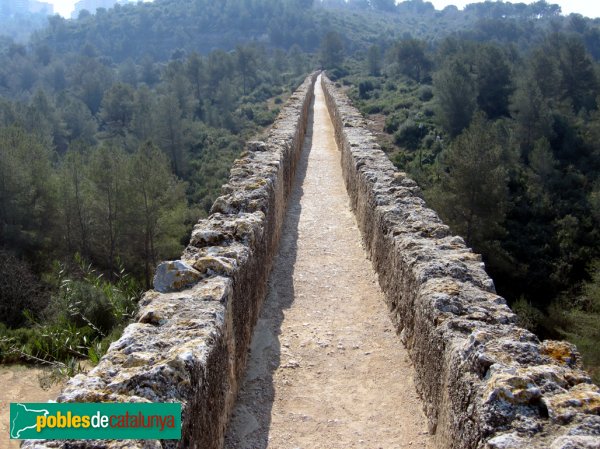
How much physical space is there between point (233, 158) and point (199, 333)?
3840cm

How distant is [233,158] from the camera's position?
138 feet

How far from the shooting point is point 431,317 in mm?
5055

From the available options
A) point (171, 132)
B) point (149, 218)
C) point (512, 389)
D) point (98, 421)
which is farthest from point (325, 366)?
point (171, 132)

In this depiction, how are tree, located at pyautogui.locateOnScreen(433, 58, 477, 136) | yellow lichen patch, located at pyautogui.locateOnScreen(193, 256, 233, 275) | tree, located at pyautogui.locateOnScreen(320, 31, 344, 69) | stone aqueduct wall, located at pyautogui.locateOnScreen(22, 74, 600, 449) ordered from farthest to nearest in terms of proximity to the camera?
tree, located at pyautogui.locateOnScreen(320, 31, 344, 69), tree, located at pyautogui.locateOnScreen(433, 58, 477, 136), yellow lichen patch, located at pyautogui.locateOnScreen(193, 256, 233, 275), stone aqueduct wall, located at pyautogui.locateOnScreen(22, 74, 600, 449)

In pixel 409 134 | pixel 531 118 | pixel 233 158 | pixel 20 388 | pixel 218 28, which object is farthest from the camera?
pixel 218 28

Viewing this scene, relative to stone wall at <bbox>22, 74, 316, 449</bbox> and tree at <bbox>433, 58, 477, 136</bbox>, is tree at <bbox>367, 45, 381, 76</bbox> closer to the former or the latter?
tree at <bbox>433, 58, 477, 136</bbox>

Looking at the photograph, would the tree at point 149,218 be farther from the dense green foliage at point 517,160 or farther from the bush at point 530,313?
the bush at point 530,313

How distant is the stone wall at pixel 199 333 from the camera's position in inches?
143

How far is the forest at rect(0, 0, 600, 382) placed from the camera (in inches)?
687

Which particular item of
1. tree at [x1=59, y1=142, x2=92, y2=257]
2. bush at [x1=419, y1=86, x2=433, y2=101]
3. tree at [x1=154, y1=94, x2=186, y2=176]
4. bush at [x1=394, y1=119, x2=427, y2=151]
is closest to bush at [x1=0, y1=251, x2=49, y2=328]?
tree at [x1=59, y1=142, x2=92, y2=257]

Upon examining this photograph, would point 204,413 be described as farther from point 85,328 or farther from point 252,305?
point 85,328

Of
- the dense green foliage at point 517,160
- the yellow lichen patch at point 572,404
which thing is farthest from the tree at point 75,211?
the yellow lichen patch at point 572,404

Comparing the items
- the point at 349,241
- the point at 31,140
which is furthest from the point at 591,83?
the point at 349,241

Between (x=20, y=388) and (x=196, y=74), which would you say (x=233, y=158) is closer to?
(x=196, y=74)
